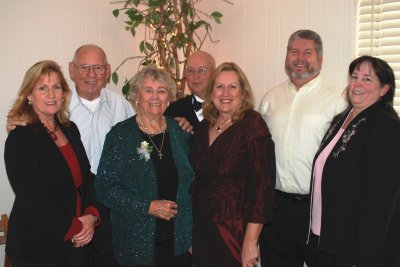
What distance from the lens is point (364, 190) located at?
2174 millimetres

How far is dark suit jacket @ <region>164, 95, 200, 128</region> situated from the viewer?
128 inches

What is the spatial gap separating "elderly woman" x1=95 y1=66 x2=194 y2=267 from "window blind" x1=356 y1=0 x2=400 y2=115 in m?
1.65

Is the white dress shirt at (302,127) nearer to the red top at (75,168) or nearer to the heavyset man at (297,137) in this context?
the heavyset man at (297,137)

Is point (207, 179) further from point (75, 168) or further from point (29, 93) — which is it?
point (29, 93)

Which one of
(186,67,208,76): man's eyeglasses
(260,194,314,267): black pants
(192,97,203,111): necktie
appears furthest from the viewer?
(186,67,208,76): man's eyeglasses


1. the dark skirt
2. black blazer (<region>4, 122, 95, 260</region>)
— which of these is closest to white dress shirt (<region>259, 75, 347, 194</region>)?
the dark skirt

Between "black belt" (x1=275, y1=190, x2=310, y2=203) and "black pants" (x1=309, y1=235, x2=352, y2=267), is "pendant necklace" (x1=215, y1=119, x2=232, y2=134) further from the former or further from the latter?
"black pants" (x1=309, y1=235, x2=352, y2=267)

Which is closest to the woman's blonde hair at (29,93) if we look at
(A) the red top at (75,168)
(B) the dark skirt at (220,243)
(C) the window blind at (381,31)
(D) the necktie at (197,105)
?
(A) the red top at (75,168)

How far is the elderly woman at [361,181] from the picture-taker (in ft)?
6.83

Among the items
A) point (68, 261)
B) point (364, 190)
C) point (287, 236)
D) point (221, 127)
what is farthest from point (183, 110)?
point (364, 190)

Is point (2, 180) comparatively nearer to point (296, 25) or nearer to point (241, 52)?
point (241, 52)

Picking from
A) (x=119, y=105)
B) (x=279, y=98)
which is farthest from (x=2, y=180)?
(x=279, y=98)

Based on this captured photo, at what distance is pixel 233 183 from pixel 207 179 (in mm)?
157

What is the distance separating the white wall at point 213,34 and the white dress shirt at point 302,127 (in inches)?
26.0
